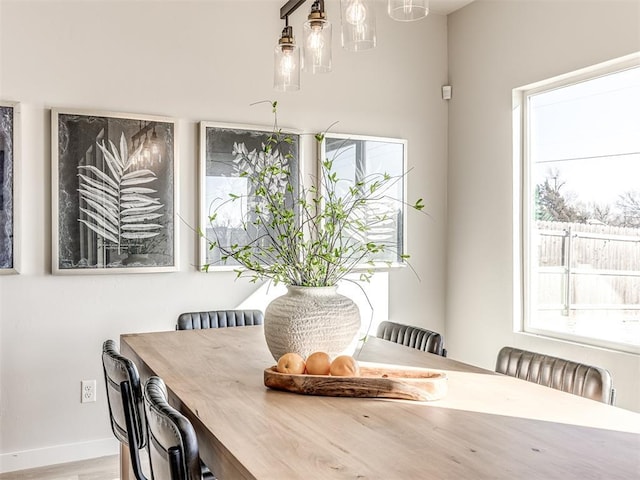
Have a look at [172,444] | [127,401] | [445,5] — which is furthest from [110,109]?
[172,444]

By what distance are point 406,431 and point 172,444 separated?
53 cm

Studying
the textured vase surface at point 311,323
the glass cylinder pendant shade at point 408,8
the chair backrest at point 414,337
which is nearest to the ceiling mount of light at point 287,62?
the glass cylinder pendant shade at point 408,8

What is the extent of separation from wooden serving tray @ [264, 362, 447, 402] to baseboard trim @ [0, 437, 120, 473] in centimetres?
190

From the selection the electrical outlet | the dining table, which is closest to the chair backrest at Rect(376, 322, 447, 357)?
the dining table

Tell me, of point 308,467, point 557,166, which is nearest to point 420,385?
point 308,467

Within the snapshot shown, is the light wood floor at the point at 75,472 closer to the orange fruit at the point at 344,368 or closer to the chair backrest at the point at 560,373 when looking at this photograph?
the orange fruit at the point at 344,368

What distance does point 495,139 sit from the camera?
12.5 feet

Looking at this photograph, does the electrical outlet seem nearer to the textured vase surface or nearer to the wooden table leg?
the wooden table leg

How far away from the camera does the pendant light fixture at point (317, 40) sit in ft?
6.60

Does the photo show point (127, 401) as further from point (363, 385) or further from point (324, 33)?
point (324, 33)

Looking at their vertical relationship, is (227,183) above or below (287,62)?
below

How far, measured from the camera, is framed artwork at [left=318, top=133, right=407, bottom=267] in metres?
3.80

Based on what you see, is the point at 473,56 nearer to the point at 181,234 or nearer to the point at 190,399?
the point at 181,234

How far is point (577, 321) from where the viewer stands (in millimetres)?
3344
